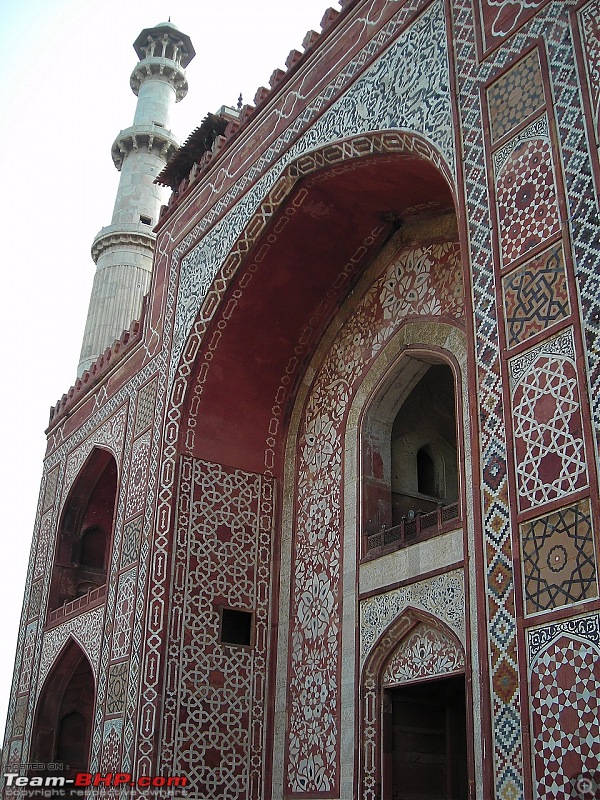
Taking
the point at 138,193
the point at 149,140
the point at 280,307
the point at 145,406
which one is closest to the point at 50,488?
the point at 145,406

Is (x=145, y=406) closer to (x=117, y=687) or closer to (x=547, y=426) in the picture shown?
(x=117, y=687)

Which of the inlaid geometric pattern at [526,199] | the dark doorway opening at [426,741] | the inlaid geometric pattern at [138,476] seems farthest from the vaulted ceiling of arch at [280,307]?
the dark doorway opening at [426,741]

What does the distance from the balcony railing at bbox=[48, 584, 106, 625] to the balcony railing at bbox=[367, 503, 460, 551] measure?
12.9 feet

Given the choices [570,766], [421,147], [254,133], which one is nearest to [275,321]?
[254,133]

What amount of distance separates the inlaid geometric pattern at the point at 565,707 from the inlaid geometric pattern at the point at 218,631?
4.70 m

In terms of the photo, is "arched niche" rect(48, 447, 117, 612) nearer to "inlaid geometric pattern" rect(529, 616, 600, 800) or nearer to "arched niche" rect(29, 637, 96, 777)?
"arched niche" rect(29, 637, 96, 777)

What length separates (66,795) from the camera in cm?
1112

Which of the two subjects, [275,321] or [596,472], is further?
[275,321]

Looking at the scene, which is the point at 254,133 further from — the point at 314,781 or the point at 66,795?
the point at 66,795

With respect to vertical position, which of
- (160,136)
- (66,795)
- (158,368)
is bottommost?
(66,795)

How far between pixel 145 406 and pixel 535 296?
6.21 m

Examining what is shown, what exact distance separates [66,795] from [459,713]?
236 inches

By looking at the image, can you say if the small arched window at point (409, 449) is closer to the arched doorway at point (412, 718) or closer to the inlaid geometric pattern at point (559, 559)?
the arched doorway at point (412, 718)

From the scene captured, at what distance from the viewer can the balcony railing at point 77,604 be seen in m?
10.6
